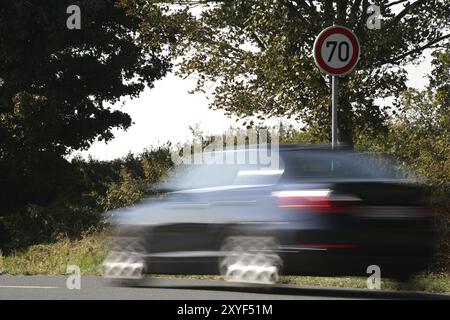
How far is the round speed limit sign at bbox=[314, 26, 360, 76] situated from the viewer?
13.5 metres

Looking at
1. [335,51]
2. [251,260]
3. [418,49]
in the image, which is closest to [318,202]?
[251,260]

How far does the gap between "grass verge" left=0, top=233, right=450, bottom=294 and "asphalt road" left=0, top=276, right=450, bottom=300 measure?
0.59 m

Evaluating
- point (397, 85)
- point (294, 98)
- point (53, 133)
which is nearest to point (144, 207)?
point (294, 98)

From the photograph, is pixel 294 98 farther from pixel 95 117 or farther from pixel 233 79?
pixel 95 117

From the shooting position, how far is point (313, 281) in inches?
496

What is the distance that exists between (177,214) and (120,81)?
22.9 m

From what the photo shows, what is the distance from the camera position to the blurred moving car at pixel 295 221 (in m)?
9.89

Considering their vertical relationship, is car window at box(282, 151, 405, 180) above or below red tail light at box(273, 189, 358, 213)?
above

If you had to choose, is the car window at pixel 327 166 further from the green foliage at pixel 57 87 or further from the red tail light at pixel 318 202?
the green foliage at pixel 57 87

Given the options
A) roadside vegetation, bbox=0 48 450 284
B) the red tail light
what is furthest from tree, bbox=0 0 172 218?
the red tail light

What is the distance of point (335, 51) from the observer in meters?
13.6

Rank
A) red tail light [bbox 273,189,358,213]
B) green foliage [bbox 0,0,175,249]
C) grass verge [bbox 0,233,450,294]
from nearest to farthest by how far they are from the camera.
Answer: red tail light [bbox 273,189,358,213] → grass verge [bbox 0,233,450,294] → green foliage [bbox 0,0,175,249]

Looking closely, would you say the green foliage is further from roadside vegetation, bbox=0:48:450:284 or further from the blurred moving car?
the blurred moving car

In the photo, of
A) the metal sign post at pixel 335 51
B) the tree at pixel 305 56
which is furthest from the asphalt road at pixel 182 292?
the tree at pixel 305 56
